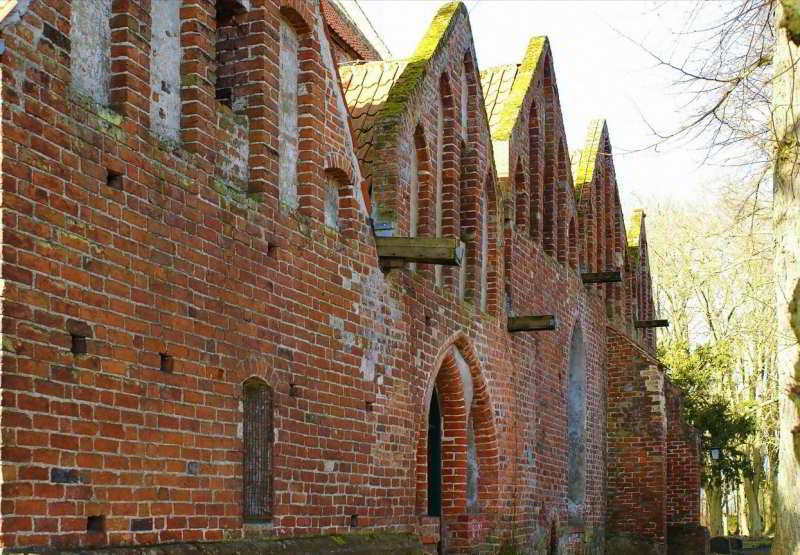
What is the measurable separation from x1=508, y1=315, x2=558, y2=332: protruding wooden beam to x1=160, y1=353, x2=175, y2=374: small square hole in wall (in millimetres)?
8294

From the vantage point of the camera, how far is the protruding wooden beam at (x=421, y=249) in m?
11.0

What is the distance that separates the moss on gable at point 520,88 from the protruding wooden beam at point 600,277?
13.5 feet

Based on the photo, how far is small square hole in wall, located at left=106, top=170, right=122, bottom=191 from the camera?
7.23 metres

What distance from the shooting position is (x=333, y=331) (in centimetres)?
1019

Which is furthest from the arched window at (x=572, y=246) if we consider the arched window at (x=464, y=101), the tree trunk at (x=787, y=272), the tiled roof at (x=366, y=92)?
the tree trunk at (x=787, y=272)

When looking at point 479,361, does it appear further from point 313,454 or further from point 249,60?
point 249,60

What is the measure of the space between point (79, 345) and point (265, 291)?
2375 mm

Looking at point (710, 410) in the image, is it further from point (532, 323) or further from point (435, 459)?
point (435, 459)

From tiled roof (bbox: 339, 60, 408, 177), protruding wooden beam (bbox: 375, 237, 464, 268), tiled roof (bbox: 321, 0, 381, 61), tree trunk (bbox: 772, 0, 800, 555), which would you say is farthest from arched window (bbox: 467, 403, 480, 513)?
tiled roof (bbox: 321, 0, 381, 61)

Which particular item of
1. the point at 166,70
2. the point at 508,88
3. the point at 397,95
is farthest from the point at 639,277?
the point at 166,70

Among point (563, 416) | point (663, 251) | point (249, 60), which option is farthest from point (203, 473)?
point (663, 251)

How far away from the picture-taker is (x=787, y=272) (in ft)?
27.8

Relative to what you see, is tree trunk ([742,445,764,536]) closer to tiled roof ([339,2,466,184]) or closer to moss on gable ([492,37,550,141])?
moss on gable ([492,37,550,141])

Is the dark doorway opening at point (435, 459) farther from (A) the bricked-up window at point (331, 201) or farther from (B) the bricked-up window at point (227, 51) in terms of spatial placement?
(B) the bricked-up window at point (227, 51)
